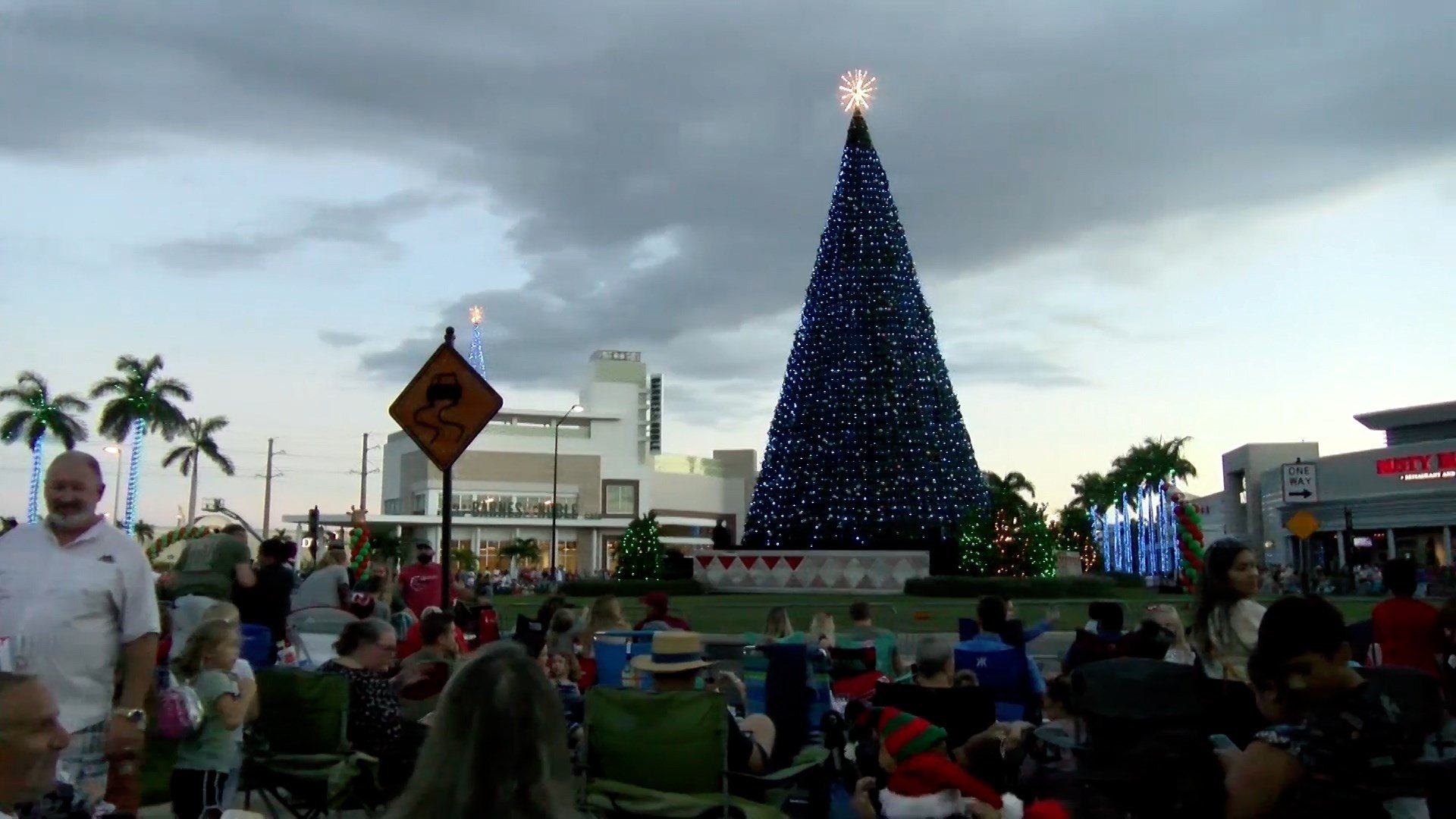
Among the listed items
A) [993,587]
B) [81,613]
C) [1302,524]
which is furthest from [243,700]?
[993,587]

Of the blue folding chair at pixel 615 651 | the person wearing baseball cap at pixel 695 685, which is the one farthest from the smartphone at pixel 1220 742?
the blue folding chair at pixel 615 651

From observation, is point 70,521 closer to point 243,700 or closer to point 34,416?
point 243,700

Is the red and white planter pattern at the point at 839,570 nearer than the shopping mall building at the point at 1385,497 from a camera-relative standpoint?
Yes

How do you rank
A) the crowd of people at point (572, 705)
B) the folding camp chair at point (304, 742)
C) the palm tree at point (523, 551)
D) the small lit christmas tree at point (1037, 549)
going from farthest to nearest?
the palm tree at point (523, 551), the small lit christmas tree at point (1037, 549), the folding camp chair at point (304, 742), the crowd of people at point (572, 705)

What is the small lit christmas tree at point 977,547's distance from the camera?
129 ft

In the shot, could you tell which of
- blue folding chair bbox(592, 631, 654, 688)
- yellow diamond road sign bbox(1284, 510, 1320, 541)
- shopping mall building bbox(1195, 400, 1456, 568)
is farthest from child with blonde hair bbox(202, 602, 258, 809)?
shopping mall building bbox(1195, 400, 1456, 568)

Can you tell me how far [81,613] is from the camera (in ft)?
15.1

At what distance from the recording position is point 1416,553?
190ft

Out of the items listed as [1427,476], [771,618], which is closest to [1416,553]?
[1427,476]

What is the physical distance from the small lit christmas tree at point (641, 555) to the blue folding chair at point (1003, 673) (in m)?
41.1

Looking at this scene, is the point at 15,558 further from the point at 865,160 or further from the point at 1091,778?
the point at 865,160

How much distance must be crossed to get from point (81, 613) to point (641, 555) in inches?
1769

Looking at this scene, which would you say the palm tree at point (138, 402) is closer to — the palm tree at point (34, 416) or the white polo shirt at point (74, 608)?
the palm tree at point (34, 416)

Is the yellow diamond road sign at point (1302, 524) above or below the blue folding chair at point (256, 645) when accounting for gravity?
above
